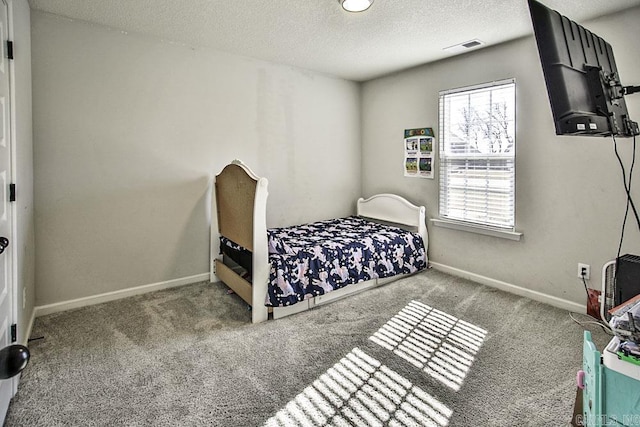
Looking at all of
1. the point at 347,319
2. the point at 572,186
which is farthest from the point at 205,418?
the point at 572,186

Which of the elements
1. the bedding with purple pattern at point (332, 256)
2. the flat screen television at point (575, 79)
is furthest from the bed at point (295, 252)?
the flat screen television at point (575, 79)

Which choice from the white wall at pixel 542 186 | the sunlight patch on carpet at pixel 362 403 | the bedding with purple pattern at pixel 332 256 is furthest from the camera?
the bedding with purple pattern at pixel 332 256

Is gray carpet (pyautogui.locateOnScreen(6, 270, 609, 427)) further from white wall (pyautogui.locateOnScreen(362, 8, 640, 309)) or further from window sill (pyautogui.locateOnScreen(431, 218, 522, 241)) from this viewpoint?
window sill (pyautogui.locateOnScreen(431, 218, 522, 241))

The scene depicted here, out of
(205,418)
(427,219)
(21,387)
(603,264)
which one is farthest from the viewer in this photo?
(427,219)

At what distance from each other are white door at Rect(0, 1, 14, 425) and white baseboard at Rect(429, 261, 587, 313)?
3494 millimetres

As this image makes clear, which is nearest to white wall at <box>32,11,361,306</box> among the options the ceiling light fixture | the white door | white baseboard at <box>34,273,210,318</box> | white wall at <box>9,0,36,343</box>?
white baseboard at <box>34,273,210,318</box>

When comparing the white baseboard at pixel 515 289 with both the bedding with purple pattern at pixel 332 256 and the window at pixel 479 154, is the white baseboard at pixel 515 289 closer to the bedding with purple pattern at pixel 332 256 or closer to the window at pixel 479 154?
→ the bedding with purple pattern at pixel 332 256

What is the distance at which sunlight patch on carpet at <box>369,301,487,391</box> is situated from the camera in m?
2.03

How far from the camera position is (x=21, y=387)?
183cm

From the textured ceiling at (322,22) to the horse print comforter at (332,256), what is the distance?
170cm

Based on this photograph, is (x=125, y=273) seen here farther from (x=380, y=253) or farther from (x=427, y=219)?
(x=427, y=219)

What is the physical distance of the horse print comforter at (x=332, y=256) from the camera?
106 inches

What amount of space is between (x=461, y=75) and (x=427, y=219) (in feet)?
4.89

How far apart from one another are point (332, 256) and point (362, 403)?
1.38 m
